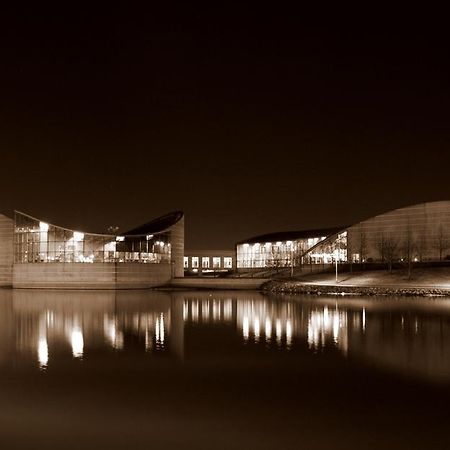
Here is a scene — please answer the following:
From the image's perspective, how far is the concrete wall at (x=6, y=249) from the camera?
7300 centimetres

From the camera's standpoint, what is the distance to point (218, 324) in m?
28.0

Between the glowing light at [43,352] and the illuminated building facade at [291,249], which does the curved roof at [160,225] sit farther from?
the glowing light at [43,352]

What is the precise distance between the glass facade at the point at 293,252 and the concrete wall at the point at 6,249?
33.9 meters

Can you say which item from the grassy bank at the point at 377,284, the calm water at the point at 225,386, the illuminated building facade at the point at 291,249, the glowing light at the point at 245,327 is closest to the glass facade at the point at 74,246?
the grassy bank at the point at 377,284

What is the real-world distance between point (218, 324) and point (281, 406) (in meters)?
15.6

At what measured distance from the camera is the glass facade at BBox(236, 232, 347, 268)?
258ft

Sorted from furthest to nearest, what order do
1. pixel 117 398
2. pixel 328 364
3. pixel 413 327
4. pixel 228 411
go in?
pixel 413 327 < pixel 328 364 < pixel 117 398 < pixel 228 411

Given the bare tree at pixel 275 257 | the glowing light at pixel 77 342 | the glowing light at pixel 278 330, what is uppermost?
the bare tree at pixel 275 257

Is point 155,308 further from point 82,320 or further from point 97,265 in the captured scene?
point 97,265

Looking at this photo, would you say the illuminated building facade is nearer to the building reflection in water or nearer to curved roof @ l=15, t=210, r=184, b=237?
curved roof @ l=15, t=210, r=184, b=237

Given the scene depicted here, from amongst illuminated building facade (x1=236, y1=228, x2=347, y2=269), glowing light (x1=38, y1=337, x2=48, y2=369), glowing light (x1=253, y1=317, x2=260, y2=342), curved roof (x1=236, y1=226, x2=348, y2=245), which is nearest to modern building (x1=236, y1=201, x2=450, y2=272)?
illuminated building facade (x1=236, y1=228, x2=347, y2=269)

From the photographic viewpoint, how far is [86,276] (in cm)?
6675

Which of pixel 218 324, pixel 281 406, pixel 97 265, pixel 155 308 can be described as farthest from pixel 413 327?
pixel 97 265

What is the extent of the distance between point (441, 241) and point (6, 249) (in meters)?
51.3
